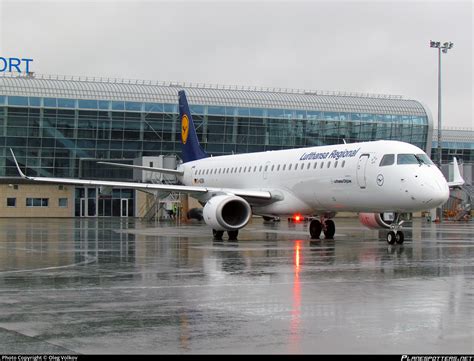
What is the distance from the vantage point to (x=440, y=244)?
26.4 m

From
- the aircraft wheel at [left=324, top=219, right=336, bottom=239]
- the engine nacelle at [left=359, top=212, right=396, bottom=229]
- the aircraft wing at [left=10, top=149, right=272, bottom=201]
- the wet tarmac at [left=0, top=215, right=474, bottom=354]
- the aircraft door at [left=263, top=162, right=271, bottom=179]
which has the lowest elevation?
the wet tarmac at [left=0, top=215, right=474, bottom=354]

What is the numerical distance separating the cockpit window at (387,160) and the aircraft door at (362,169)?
0.72 m

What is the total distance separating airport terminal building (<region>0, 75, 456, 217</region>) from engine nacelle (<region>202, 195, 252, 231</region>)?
41.1 metres

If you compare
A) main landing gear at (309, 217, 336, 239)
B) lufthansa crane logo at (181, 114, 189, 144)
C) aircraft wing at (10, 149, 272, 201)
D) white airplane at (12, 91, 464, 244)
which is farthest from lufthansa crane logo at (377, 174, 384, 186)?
lufthansa crane logo at (181, 114, 189, 144)

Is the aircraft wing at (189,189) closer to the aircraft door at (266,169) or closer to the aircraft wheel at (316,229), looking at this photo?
the aircraft door at (266,169)

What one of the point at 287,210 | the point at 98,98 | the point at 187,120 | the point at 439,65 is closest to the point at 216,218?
the point at 287,210

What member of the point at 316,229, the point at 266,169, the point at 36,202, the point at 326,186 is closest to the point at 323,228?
the point at 316,229

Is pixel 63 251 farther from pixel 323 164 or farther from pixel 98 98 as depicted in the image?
pixel 98 98

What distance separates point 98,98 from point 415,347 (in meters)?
69.9

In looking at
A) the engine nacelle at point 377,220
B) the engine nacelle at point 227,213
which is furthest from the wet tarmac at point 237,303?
the engine nacelle at point 377,220

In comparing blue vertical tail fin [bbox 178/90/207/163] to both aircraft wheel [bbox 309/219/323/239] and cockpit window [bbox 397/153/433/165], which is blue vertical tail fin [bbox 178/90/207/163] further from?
cockpit window [bbox 397/153/433/165]

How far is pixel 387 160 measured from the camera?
1029 inches

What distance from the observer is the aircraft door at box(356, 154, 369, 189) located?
26.6m

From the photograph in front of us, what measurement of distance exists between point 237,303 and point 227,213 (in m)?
18.3
